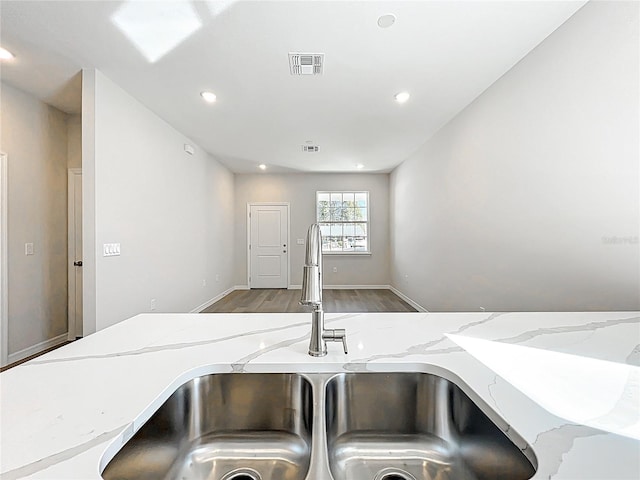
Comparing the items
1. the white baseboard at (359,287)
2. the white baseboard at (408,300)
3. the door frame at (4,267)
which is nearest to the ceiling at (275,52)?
the door frame at (4,267)

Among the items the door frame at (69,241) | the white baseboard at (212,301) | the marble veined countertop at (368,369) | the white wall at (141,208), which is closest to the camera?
the marble veined countertop at (368,369)

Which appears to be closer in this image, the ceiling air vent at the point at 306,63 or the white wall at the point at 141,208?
the ceiling air vent at the point at 306,63

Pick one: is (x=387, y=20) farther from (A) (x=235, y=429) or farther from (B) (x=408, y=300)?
(B) (x=408, y=300)

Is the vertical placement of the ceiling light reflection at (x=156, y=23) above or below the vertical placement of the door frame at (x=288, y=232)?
above

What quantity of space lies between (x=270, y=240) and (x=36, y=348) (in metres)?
4.22

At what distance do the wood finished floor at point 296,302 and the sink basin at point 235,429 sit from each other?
3562 mm

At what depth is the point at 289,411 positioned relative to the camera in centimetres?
73

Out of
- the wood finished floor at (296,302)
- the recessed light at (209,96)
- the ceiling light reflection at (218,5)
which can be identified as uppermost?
the recessed light at (209,96)

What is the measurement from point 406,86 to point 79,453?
10.4ft

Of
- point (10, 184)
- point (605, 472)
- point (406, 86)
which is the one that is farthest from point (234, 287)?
point (605, 472)

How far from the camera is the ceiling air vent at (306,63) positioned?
2.29 meters

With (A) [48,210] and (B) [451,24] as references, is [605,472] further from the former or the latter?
(A) [48,210]

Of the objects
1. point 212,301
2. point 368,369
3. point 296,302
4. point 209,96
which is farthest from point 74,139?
point 368,369

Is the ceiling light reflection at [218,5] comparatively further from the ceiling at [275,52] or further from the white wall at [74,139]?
the white wall at [74,139]
